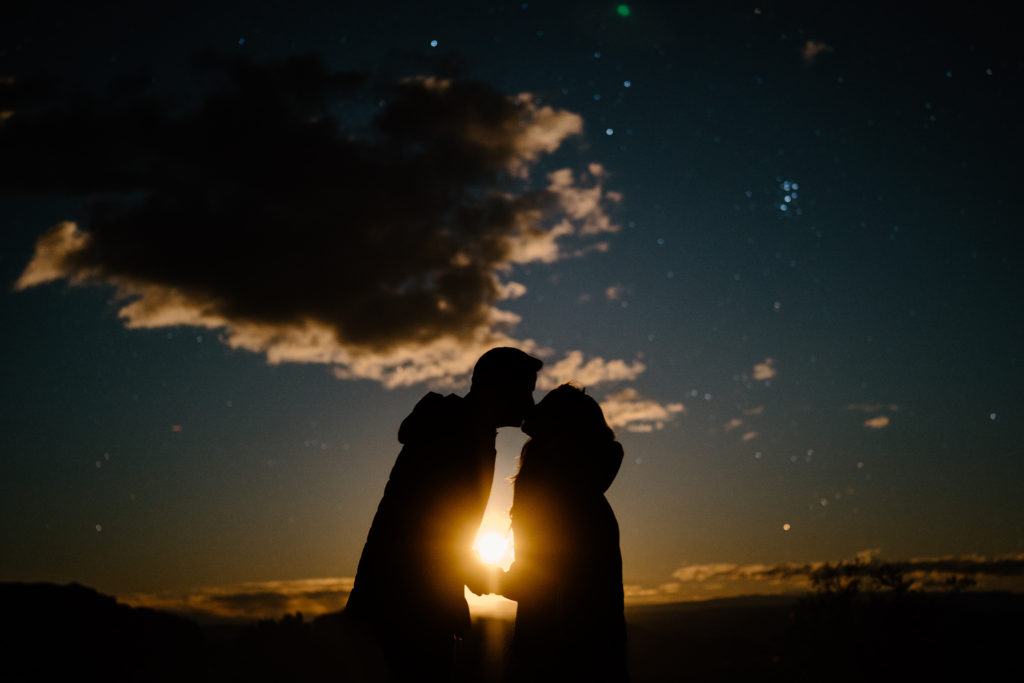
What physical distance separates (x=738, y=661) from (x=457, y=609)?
93276mm

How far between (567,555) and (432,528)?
41.8 inches

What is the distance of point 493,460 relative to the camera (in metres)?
5.51

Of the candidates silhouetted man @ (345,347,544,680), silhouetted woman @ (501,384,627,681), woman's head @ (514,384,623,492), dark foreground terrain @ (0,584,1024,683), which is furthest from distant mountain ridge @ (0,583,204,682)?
woman's head @ (514,384,623,492)

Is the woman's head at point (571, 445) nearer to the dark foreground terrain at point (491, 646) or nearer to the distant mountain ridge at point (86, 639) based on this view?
the dark foreground terrain at point (491, 646)

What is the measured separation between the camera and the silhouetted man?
473cm

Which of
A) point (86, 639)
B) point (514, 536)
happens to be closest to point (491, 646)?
point (86, 639)

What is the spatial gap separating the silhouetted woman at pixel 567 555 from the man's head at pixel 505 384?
0.69 feet

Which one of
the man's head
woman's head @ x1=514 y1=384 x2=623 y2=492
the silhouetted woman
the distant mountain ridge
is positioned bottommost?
the distant mountain ridge

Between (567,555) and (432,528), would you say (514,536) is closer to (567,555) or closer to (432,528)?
(567,555)

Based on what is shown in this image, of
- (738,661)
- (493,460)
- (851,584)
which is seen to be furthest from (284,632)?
(493,460)

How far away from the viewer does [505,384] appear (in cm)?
550

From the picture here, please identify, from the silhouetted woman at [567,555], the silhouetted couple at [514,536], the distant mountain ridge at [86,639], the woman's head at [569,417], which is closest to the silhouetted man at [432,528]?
the silhouetted couple at [514,536]

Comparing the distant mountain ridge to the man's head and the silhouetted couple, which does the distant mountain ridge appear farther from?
the man's head

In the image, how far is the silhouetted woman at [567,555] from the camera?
5.02m
